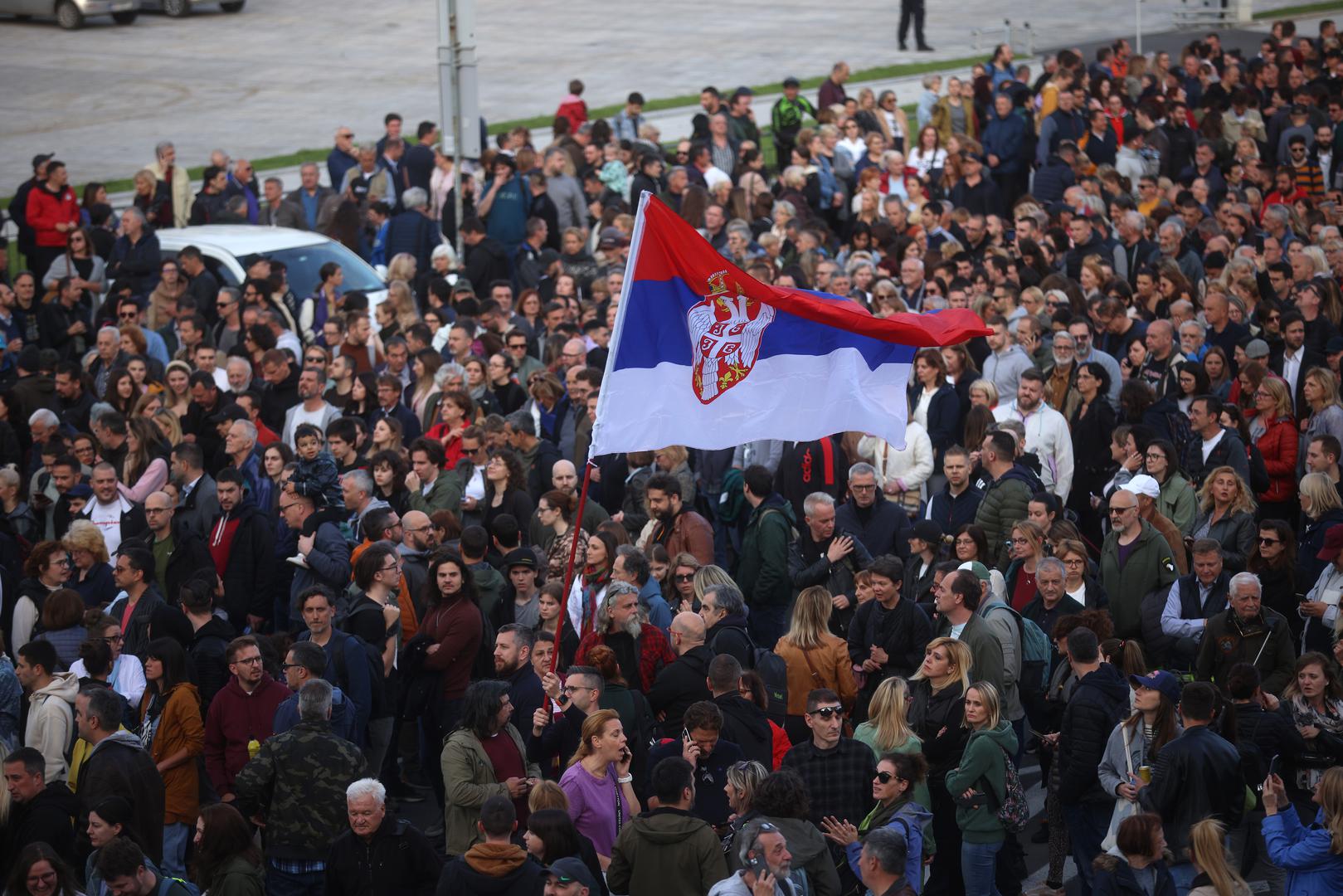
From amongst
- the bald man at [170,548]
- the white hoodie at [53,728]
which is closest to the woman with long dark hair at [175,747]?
the white hoodie at [53,728]

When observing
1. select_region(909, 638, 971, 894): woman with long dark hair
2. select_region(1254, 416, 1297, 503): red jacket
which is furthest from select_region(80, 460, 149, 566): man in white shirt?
select_region(1254, 416, 1297, 503): red jacket

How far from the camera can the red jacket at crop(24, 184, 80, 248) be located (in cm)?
1938

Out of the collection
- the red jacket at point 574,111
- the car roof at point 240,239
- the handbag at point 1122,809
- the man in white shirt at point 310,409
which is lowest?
the handbag at point 1122,809

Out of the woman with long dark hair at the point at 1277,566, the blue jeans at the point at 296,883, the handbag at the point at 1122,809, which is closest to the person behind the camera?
the blue jeans at the point at 296,883

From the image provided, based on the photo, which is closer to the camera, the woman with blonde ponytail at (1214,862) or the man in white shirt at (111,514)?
the woman with blonde ponytail at (1214,862)

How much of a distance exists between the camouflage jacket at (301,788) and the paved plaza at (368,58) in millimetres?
21081

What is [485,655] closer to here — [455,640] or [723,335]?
[455,640]

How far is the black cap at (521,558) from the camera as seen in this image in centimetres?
1066

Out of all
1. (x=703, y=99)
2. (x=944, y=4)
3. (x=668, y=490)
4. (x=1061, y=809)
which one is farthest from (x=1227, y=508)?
(x=944, y=4)

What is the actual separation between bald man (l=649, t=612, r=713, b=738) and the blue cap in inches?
88.4

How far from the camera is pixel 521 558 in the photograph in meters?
10.7

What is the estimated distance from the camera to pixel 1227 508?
11.2 m

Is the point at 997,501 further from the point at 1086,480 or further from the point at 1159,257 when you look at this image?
the point at 1159,257

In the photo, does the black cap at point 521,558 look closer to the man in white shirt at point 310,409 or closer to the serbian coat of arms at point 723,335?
the serbian coat of arms at point 723,335
